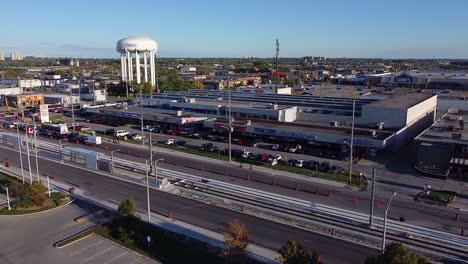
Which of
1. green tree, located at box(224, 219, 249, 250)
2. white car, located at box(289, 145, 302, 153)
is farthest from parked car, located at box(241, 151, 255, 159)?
green tree, located at box(224, 219, 249, 250)

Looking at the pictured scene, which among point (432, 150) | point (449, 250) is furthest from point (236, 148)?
point (449, 250)

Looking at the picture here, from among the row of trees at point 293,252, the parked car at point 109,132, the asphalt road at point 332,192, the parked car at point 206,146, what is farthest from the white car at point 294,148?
the parked car at point 109,132

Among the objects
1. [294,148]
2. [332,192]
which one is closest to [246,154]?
[294,148]

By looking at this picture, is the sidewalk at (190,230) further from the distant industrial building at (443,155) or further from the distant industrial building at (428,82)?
the distant industrial building at (428,82)

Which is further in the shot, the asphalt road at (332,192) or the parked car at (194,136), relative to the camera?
the parked car at (194,136)

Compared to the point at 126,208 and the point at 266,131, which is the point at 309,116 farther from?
the point at 126,208
